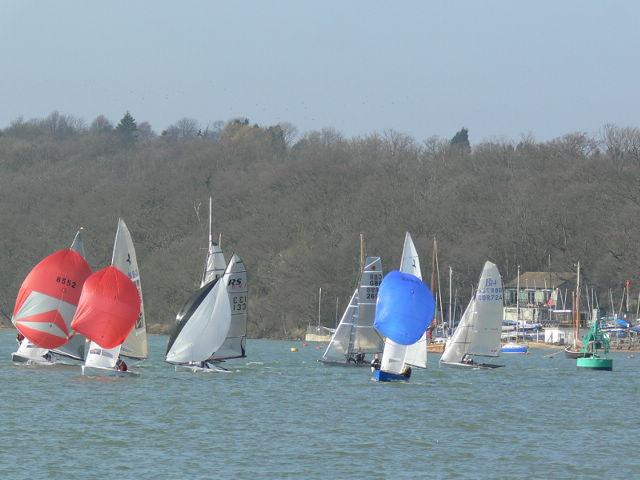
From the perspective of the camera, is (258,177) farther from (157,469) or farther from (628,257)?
(157,469)

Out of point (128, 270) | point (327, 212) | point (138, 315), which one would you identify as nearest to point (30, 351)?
point (128, 270)

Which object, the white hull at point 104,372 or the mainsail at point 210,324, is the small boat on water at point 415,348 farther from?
the white hull at point 104,372

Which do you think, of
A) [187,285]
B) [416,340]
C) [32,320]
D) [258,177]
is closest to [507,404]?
[416,340]

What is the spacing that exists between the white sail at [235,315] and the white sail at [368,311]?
6.09 meters

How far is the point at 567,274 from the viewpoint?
110375 mm

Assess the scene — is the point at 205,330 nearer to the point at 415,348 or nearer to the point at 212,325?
the point at 212,325

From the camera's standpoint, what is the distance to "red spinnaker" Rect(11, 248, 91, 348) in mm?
48656

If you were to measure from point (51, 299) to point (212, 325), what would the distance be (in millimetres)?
5445

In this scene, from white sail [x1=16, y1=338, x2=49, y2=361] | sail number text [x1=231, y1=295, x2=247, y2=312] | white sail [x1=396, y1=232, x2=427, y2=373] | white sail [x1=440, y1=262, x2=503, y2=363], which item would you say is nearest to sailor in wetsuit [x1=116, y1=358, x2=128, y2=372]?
sail number text [x1=231, y1=295, x2=247, y2=312]

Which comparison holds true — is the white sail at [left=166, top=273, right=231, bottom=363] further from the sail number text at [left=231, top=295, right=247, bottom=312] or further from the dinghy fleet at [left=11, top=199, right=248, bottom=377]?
the sail number text at [left=231, top=295, right=247, bottom=312]

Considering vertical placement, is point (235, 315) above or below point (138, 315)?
above

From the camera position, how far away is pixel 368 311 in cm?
5675

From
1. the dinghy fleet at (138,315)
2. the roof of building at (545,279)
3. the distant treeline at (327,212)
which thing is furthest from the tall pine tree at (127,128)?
the dinghy fleet at (138,315)

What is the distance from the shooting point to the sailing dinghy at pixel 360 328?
56.7 meters
